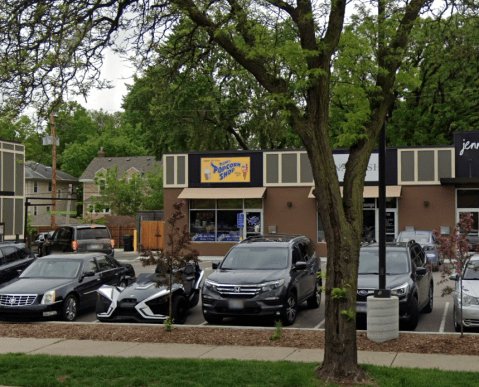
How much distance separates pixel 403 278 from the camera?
43.2 feet

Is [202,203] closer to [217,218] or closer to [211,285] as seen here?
[217,218]

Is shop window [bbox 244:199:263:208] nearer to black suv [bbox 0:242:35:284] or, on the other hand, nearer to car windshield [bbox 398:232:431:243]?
car windshield [bbox 398:232:431:243]

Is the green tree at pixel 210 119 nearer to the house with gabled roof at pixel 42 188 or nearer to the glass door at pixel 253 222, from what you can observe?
the glass door at pixel 253 222

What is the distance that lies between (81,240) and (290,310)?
1598 centimetres

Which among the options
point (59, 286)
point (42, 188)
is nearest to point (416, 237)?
point (59, 286)

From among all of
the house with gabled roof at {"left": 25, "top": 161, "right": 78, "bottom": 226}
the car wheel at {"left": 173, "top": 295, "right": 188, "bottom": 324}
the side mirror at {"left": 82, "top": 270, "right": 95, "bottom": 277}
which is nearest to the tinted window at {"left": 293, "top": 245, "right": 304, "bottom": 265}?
the car wheel at {"left": 173, "top": 295, "right": 188, "bottom": 324}

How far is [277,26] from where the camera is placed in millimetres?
10391

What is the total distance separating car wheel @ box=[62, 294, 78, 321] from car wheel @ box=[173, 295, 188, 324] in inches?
102

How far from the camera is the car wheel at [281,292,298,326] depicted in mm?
13195

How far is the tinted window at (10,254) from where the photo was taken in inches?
728

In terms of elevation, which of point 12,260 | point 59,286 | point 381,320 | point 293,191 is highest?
point 293,191

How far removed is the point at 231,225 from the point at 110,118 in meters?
65.9

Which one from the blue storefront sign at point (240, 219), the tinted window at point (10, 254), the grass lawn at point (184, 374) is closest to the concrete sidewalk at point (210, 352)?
the grass lawn at point (184, 374)

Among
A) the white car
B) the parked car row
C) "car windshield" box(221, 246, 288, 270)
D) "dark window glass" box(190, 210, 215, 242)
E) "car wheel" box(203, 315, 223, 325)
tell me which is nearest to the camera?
the white car
